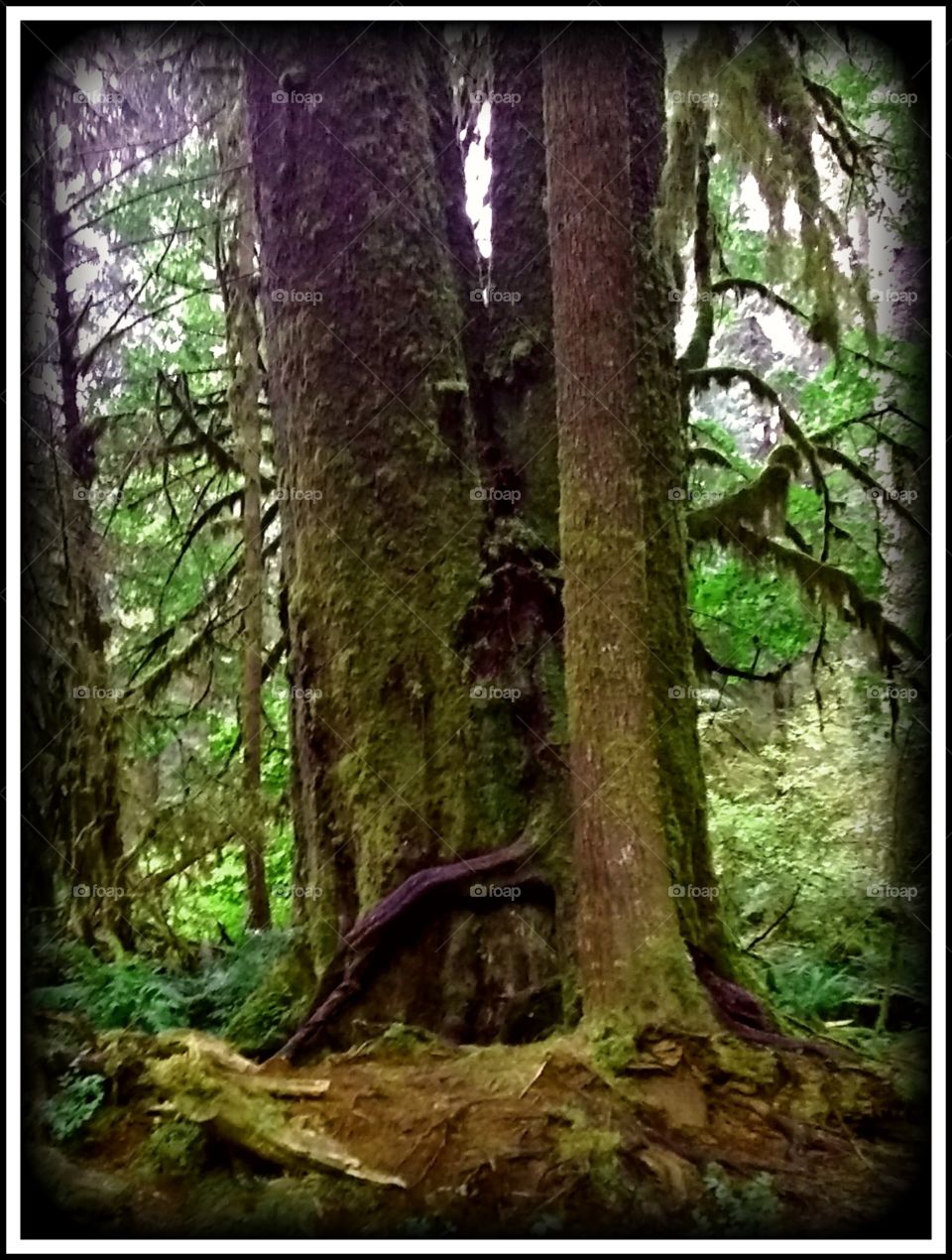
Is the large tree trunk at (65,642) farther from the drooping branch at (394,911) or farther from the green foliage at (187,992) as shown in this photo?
the drooping branch at (394,911)

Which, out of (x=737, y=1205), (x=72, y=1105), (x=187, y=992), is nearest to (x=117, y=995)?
(x=187, y=992)

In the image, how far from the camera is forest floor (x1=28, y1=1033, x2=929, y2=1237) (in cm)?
301

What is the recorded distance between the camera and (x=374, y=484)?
3762mm

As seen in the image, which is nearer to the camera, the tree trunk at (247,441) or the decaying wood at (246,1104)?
the decaying wood at (246,1104)

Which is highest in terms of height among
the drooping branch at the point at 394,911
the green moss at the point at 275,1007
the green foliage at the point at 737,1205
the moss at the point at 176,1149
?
the drooping branch at the point at 394,911

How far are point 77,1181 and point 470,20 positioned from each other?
4.55m

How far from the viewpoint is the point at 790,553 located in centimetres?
455

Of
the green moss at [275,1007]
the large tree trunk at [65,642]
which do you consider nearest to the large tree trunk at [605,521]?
the green moss at [275,1007]

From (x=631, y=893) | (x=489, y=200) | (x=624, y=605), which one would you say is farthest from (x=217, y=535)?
(x=631, y=893)

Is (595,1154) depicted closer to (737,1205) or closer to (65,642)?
(737,1205)

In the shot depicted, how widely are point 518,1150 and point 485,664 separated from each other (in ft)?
5.83

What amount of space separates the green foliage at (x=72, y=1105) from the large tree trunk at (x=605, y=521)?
1.85 meters

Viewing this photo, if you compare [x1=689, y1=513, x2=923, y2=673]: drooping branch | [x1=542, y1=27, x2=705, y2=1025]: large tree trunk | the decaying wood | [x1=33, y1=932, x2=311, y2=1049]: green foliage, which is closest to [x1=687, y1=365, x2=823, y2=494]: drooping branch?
[x1=689, y1=513, x2=923, y2=673]: drooping branch

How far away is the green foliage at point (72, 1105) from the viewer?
3.24 m
